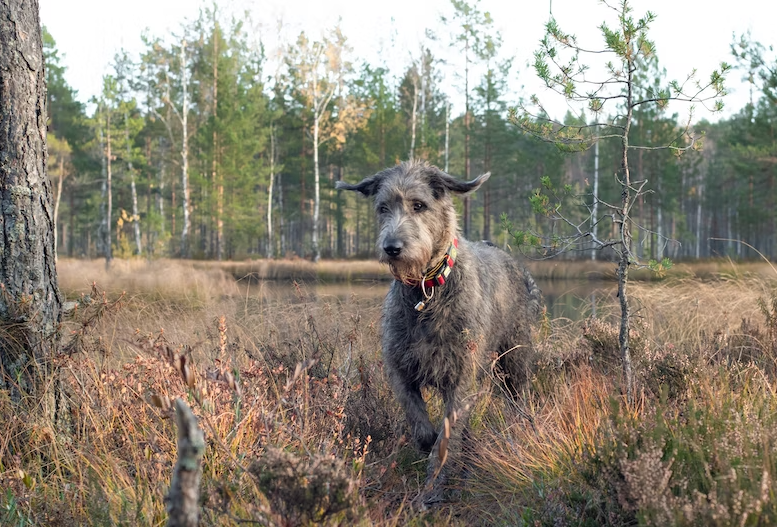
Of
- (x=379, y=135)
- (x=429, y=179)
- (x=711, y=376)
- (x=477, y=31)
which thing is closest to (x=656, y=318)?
(x=711, y=376)

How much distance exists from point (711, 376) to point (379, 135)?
31.3m

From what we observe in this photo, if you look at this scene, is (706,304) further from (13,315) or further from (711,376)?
(13,315)

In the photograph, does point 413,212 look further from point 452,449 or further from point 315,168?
point 315,168

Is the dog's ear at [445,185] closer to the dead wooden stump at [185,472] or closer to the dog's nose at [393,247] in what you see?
the dog's nose at [393,247]

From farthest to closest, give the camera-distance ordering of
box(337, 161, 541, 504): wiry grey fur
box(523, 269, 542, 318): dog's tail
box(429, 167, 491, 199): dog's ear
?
1. box(523, 269, 542, 318): dog's tail
2. box(429, 167, 491, 199): dog's ear
3. box(337, 161, 541, 504): wiry grey fur

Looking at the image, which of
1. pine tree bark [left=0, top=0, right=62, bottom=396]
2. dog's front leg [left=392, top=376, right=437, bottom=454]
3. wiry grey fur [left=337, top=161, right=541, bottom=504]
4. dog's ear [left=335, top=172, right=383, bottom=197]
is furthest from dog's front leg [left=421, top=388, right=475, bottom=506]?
pine tree bark [left=0, top=0, right=62, bottom=396]

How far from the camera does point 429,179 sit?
4.80 meters

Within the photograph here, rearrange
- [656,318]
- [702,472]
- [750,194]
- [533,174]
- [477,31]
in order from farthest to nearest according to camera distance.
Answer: [533,174] → [750,194] → [477,31] → [656,318] → [702,472]

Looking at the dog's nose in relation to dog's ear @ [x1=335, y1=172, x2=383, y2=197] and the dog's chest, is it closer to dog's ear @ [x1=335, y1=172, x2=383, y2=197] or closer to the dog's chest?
the dog's chest

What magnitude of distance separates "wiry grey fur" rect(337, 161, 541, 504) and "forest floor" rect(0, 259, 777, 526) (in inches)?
16.2

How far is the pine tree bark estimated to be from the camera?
399cm

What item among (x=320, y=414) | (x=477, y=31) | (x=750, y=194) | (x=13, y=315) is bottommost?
(x=320, y=414)

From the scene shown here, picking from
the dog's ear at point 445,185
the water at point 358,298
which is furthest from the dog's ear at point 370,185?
the water at point 358,298

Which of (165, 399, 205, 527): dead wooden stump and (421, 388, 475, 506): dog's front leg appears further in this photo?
(421, 388, 475, 506): dog's front leg
